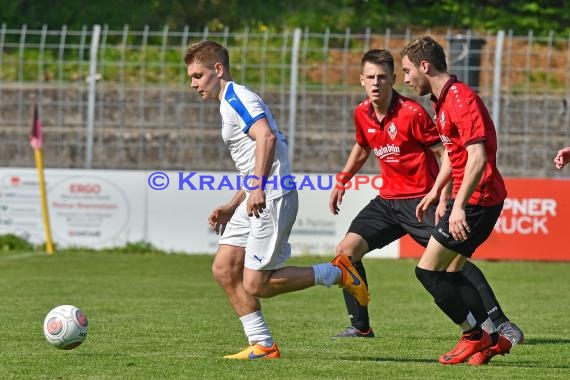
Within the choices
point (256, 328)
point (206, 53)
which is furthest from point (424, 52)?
point (256, 328)

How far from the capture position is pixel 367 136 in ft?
31.6

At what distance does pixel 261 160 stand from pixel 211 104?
1221cm

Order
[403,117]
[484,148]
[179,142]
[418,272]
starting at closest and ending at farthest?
[484,148] → [418,272] → [403,117] → [179,142]

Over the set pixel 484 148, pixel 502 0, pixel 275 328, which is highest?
pixel 502 0

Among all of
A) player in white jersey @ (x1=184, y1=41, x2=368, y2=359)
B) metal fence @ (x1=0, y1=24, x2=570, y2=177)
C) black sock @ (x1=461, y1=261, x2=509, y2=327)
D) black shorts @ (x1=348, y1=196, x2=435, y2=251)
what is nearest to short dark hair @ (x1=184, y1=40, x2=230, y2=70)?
player in white jersey @ (x1=184, y1=41, x2=368, y2=359)

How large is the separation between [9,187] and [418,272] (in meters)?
11.2

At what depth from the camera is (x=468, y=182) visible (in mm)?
7207

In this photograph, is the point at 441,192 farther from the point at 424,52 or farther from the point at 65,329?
the point at 65,329

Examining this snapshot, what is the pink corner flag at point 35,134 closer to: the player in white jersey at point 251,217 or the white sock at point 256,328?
Answer: the player in white jersey at point 251,217

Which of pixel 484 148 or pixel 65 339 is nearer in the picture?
pixel 484 148

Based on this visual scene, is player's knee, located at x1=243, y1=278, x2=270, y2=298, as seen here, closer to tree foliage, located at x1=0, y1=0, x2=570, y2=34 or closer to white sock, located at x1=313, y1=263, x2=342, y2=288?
white sock, located at x1=313, y1=263, x2=342, y2=288

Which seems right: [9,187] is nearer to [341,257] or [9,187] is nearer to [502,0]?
[341,257]

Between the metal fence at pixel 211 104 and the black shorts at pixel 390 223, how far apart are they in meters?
7.76

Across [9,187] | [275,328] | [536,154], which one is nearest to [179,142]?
[9,187]
